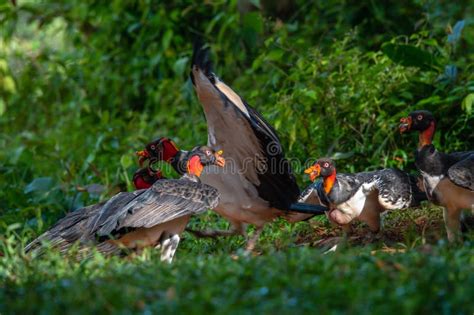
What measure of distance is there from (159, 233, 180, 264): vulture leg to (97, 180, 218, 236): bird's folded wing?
22 centimetres

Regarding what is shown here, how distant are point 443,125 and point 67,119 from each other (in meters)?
5.60

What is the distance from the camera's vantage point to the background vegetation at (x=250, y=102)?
4195 mm

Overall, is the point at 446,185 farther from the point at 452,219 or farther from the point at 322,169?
the point at 322,169

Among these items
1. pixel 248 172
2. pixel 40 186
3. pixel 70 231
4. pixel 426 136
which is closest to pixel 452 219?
pixel 426 136

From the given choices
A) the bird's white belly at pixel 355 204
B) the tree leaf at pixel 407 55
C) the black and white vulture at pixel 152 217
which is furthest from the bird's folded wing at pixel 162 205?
the tree leaf at pixel 407 55

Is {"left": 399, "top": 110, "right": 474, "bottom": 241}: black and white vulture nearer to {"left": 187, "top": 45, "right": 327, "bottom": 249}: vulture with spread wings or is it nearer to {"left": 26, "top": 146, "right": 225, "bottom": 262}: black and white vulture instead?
{"left": 187, "top": 45, "right": 327, "bottom": 249}: vulture with spread wings

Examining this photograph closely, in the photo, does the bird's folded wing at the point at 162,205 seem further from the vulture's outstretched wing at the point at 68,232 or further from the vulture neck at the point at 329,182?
the vulture neck at the point at 329,182

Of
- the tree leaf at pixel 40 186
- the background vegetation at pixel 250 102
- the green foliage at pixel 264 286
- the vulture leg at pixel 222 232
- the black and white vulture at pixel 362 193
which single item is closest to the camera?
the green foliage at pixel 264 286

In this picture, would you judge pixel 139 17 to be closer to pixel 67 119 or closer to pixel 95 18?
pixel 95 18

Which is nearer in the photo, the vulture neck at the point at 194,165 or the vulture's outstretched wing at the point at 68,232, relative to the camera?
the vulture's outstretched wing at the point at 68,232

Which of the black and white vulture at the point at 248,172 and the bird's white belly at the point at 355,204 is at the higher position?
the black and white vulture at the point at 248,172

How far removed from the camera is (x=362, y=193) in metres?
6.88

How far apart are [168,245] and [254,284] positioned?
219 centimetres

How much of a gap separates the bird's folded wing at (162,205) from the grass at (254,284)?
34.1 inches
